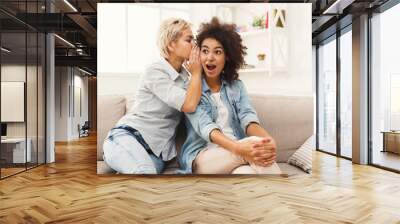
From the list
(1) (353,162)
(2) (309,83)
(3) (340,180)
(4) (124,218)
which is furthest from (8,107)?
(1) (353,162)

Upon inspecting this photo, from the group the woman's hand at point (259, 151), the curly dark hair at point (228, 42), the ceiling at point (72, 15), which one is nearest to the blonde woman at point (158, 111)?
the curly dark hair at point (228, 42)

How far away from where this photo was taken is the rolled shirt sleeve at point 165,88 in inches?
236

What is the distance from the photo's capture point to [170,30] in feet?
20.5

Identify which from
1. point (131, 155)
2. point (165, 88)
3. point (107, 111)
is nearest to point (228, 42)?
point (165, 88)

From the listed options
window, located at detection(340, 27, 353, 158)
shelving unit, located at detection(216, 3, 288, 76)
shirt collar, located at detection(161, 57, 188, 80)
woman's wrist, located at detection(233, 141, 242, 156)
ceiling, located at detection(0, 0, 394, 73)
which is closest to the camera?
woman's wrist, located at detection(233, 141, 242, 156)

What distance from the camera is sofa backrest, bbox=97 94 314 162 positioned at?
620 cm

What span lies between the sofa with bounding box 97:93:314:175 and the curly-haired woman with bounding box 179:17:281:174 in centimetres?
13

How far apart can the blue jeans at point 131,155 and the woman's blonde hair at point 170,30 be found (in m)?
1.40

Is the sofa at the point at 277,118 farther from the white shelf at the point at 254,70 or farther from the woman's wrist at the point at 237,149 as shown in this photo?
the woman's wrist at the point at 237,149

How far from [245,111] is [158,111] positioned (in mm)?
1304

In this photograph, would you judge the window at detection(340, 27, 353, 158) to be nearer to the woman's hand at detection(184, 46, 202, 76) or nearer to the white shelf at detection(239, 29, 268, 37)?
the white shelf at detection(239, 29, 268, 37)

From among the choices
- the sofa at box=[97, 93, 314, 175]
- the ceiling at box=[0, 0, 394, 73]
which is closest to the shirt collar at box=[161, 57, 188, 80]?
the sofa at box=[97, 93, 314, 175]

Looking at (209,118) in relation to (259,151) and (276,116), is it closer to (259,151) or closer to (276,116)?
(259,151)

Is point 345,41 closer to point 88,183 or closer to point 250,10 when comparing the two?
point 250,10
